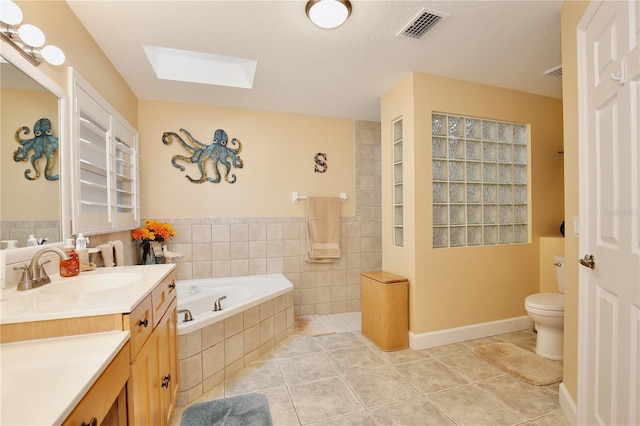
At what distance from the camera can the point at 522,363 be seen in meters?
2.20

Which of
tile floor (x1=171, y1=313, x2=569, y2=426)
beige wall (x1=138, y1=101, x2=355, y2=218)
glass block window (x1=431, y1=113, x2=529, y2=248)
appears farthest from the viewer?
beige wall (x1=138, y1=101, x2=355, y2=218)

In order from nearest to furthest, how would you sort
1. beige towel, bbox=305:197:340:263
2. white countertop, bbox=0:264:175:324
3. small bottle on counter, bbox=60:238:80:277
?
white countertop, bbox=0:264:175:324
small bottle on counter, bbox=60:238:80:277
beige towel, bbox=305:197:340:263

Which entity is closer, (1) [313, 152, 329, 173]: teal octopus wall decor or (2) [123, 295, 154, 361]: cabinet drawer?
(2) [123, 295, 154, 361]: cabinet drawer

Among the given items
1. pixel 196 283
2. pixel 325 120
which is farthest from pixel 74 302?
pixel 325 120

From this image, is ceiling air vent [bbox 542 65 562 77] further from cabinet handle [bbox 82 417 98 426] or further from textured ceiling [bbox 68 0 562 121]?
cabinet handle [bbox 82 417 98 426]

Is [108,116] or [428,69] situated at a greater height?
[428,69]

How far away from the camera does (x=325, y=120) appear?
11.5 ft

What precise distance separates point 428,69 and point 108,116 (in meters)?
2.50

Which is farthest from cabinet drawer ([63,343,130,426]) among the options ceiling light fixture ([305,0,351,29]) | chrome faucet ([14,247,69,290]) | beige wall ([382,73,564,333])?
beige wall ([382,73,564,333])

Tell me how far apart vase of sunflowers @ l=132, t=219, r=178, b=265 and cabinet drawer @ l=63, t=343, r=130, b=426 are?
1.99 m

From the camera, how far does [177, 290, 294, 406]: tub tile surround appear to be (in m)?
1.85

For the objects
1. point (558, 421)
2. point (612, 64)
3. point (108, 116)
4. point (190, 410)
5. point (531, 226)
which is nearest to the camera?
point (612, 64)

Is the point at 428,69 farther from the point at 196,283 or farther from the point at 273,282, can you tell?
the point at 196,283

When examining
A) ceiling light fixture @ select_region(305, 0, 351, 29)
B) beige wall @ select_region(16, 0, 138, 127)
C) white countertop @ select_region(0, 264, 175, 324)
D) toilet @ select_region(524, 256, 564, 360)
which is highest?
ceiling light fixture @ select_region(305, 0, 351, 29)
